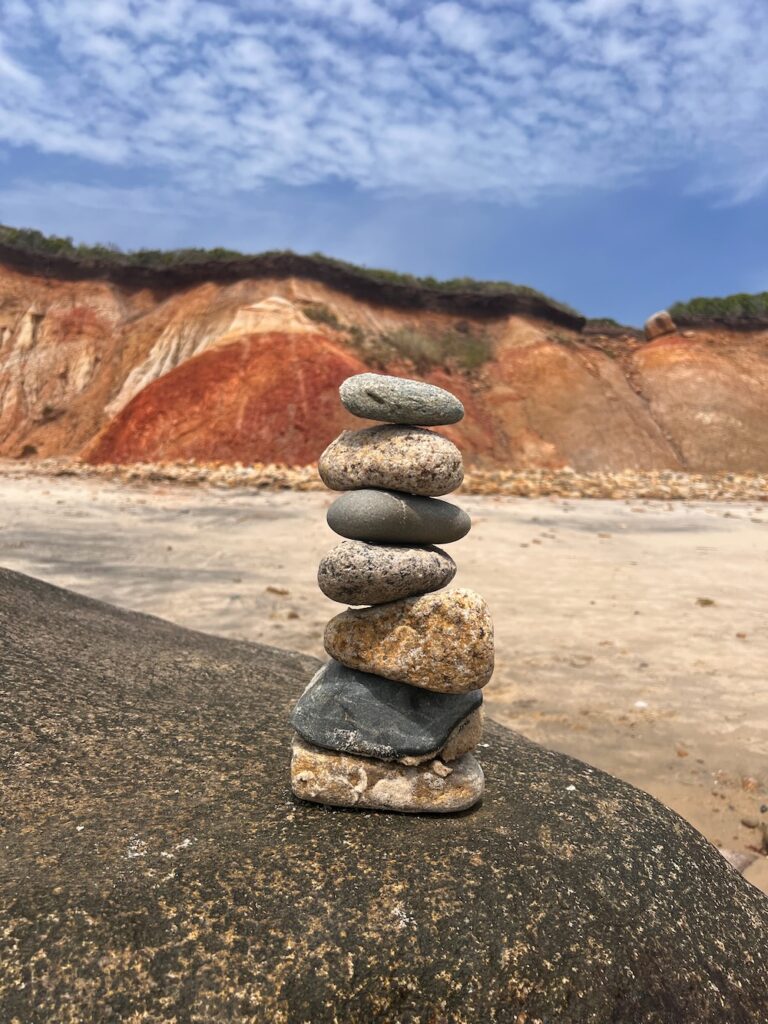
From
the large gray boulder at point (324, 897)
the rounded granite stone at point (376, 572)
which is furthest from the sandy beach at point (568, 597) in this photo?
the rounded granite stone at point (376, 572)

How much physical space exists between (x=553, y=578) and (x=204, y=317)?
26615 mm

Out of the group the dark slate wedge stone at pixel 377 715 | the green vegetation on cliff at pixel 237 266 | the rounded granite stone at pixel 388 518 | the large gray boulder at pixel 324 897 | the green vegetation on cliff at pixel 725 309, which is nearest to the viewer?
the large gray boulder at pixel 324 897

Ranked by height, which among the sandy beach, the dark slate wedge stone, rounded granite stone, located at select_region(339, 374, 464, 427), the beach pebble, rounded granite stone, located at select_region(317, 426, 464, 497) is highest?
rounded granite stone, located at select_region(339, 374, 464, 427)

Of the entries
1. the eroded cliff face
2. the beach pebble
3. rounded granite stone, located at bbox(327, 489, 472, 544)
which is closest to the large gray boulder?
the beach pebble

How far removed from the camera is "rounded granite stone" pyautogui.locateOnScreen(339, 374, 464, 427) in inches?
137

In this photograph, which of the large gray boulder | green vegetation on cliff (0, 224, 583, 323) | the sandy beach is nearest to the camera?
the large gray boulder

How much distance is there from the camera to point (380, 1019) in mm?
2283

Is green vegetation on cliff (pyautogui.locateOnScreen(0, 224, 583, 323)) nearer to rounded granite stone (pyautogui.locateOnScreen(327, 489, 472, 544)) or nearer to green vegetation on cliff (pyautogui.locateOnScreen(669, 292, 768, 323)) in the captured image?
green vegetation on cliff (pyautogui.locateOnScreen(669, 292, 768, 323))

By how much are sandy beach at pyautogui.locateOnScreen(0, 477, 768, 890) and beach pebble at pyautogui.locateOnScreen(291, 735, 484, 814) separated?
2.11 m

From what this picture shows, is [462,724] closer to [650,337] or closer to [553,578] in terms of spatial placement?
[553,578]

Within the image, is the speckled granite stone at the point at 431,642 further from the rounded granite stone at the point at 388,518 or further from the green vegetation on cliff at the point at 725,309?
the green vegetation on cliff at the point at 725,309

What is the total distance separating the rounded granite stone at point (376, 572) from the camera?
10.8ft

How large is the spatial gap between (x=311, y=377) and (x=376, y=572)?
83.0 feet

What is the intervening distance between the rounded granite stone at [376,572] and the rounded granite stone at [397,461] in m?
0.32
